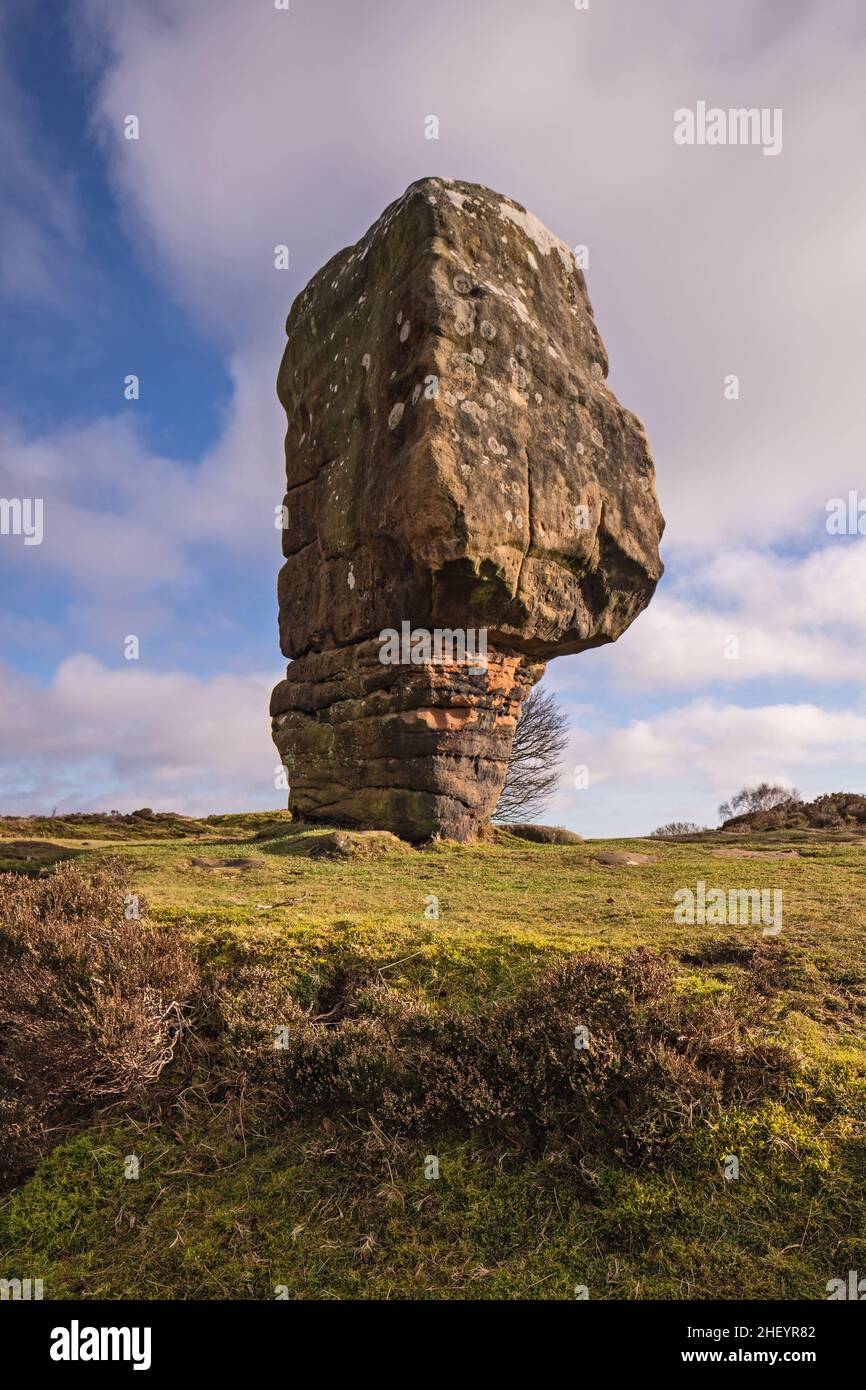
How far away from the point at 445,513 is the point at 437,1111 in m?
9.36

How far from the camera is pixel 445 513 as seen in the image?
485 inches

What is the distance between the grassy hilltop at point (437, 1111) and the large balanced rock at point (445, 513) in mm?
7076

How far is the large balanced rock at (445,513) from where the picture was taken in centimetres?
1304

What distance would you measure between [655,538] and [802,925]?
1071cm

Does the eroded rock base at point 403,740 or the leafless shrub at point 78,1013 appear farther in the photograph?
the eroded rock base at point 403,740

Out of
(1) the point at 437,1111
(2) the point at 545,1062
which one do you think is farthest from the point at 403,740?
(1) the point at 437,1111

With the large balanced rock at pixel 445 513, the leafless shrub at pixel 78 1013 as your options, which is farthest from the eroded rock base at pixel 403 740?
the leafless shrub at pixel 78 1013

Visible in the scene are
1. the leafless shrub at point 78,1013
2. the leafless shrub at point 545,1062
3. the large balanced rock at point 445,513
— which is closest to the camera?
the leafless shrub at point 545,1062

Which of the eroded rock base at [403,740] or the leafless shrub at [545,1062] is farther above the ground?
the eroded rock base at [403,740]

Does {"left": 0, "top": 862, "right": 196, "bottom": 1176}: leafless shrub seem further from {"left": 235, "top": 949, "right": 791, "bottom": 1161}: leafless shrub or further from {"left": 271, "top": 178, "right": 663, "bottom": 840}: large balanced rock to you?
{"left": 271, "top": 178, "right": 663, "bottom": 840}: large balanced rock

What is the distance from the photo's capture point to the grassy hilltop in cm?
372

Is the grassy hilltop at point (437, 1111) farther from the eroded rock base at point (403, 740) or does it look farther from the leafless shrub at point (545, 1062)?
the eroded rock base at point (403, 740)

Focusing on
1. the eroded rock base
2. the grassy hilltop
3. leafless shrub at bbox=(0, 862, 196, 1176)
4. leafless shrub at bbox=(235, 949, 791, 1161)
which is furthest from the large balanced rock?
leafless shrub at bbox=(235, 949, 791, 1161)

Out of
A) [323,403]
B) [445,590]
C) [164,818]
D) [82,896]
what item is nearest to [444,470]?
[445,590]
